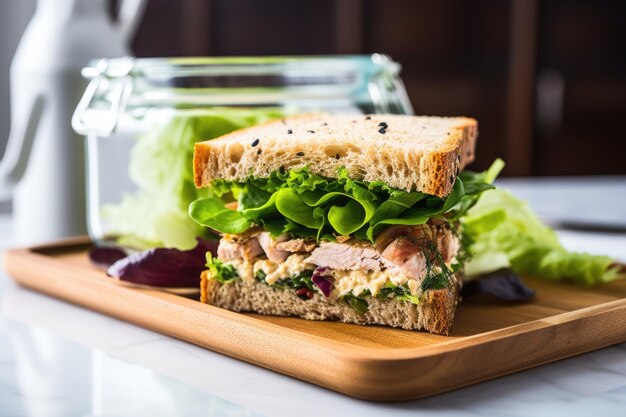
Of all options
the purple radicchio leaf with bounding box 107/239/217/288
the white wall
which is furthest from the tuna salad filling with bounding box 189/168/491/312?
the white wall

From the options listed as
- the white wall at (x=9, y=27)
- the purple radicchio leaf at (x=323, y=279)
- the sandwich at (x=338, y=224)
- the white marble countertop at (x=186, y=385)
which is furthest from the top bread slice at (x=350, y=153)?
the white wall at (x=9, y=27)

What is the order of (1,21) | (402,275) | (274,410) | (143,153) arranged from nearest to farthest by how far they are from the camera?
(274,410)
(402,275)
(143,153)
(1,21)

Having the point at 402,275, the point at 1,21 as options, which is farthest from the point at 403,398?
the point at 1,21

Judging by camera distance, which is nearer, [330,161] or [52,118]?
[330,161]

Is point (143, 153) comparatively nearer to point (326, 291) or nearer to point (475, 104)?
point (326, 291)

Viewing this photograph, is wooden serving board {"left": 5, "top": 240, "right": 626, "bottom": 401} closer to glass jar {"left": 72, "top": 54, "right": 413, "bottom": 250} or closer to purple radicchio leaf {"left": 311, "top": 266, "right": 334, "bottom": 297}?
purple radicchio leaf {"left": 311, "top": 266, "right": 334, "bottom": 297}

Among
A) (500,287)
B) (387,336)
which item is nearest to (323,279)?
(387,336)

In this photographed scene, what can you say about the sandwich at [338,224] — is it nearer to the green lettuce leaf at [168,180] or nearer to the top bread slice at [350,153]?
the top bread slice at [350,153]
